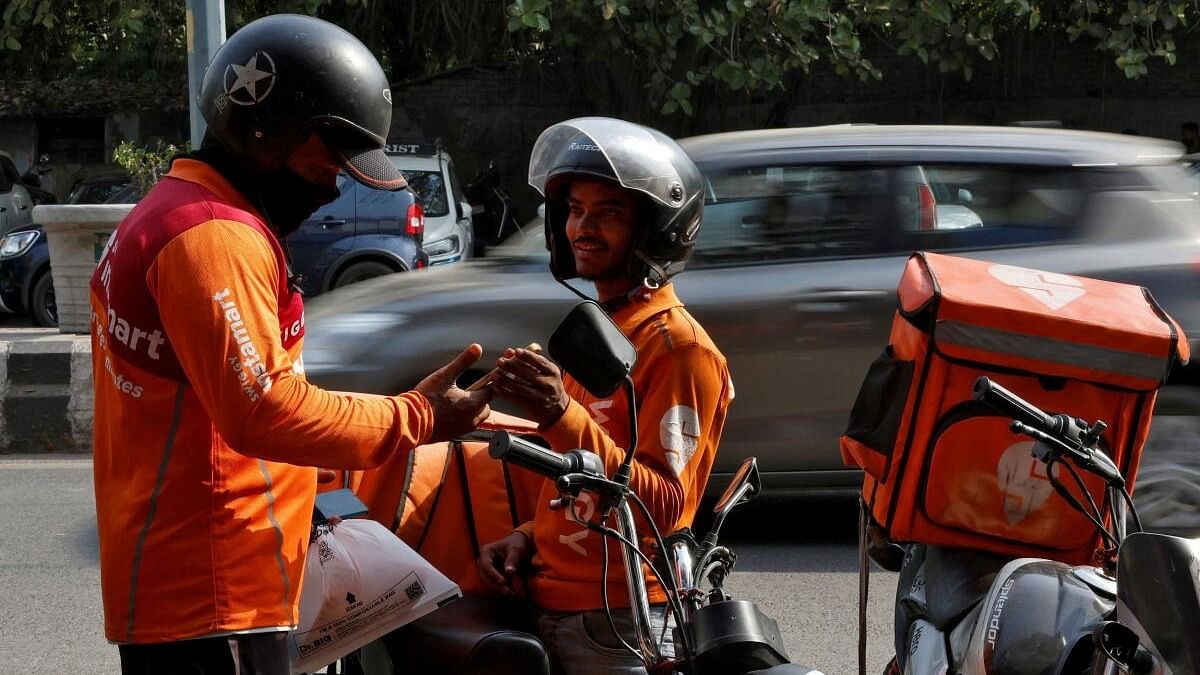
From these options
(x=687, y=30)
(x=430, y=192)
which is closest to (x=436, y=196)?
(x=430, y=192)

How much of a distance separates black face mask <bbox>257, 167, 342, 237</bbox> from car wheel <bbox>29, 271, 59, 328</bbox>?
12.6 m

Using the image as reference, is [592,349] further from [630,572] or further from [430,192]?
[430,192]

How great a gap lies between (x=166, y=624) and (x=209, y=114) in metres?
0.77

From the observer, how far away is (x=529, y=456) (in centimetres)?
200

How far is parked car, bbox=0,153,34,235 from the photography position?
16672 millimetres

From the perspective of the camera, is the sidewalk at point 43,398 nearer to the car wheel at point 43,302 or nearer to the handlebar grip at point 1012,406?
the car wheel at point 43,302

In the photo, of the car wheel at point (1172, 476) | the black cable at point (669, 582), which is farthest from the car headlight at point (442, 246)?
the black cable at point (669, 582)

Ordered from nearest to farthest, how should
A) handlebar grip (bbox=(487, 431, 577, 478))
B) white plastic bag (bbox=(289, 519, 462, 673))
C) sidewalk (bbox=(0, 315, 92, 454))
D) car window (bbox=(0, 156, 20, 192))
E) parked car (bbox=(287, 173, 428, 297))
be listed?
handlebar grip (bbox=(487, 431, 577, 478)) < white plastic bag (bbox=(289, 519, 462, 673)) < sidewalk (bbox=(0, 315, 92, 454)) < parked car (bbox=(287, 173, 428, 297)) < car window (bbox=(0, 156, 20, 192))

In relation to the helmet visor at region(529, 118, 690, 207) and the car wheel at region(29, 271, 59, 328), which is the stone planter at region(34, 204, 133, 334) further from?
the helmet visor at region(529, 118, 690, 207)

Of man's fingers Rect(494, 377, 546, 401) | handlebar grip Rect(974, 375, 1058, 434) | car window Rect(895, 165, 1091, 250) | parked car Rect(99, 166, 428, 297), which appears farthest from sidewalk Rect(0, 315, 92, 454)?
handlebar grip Rect(974, 375, 1058, 434)

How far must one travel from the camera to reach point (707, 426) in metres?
2.46

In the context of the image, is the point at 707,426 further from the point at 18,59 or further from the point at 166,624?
the point at 18,59

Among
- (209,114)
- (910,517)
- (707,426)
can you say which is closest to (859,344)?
(910,517)

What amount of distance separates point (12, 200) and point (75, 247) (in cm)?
A: 807
